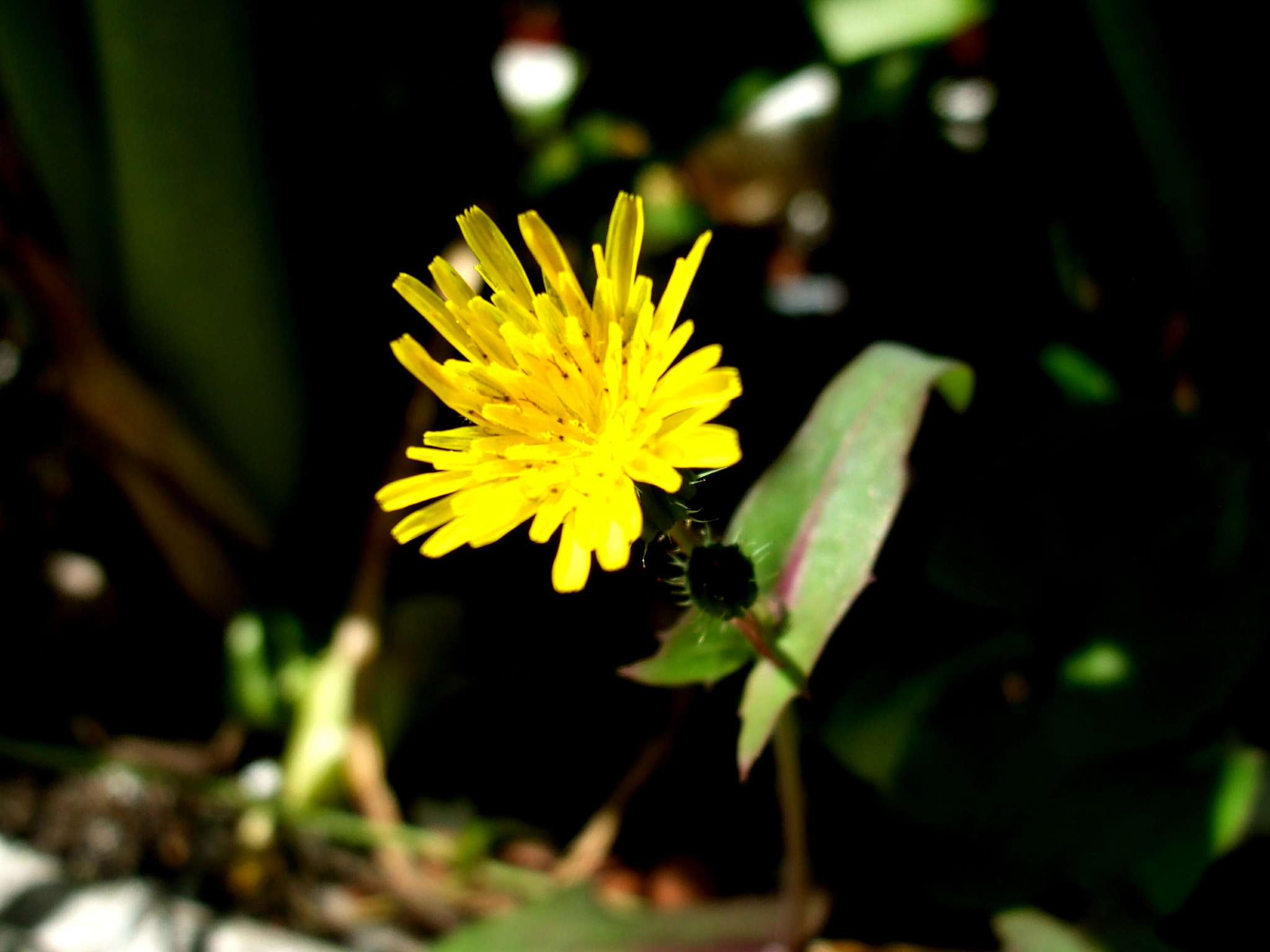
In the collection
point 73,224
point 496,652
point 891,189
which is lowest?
point 496,652

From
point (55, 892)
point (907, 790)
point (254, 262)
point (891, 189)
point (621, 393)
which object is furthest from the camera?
point (891, 189)

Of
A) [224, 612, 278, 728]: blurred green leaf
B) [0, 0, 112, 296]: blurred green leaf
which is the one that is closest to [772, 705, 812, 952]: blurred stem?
[224, 612, 278, 728]: blurred green leaf

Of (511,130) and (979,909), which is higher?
(511,130)

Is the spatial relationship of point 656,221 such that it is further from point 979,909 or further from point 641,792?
point 979,909

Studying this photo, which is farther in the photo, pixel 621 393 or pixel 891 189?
pixel 891 189

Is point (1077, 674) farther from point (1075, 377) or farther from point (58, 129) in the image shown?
point (58, 129)

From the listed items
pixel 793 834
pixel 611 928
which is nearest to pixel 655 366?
pixel 793 834

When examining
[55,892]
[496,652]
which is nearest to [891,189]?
[496,652]

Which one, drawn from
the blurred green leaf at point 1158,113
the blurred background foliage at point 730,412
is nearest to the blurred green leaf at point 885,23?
the blurred background foliage at point 730,412
